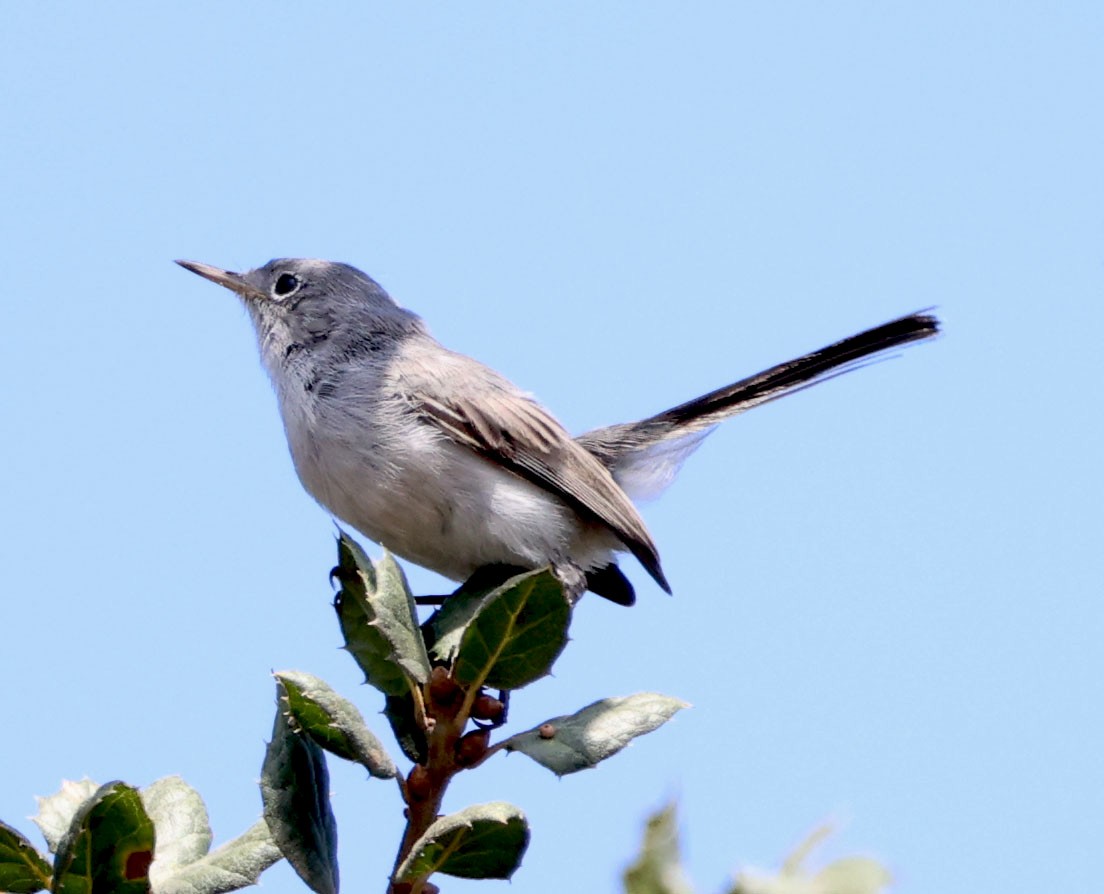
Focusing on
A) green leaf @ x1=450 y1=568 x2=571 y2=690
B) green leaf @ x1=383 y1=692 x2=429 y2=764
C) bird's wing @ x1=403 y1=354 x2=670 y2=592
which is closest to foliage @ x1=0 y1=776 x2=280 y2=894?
green leaf @ x1=383 y1=692 x2=429 y2=764

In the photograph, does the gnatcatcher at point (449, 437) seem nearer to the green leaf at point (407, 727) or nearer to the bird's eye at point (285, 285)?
the bird's eye at point (285, 285)

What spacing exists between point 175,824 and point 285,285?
366 cm

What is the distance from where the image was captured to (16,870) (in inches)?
79.8

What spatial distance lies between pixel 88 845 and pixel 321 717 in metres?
0.41

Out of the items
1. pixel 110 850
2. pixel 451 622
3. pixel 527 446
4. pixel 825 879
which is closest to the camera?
pixel 825 879

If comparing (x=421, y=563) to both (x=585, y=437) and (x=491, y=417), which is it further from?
(x=585, y=437)

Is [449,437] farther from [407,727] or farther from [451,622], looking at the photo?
[407,727]

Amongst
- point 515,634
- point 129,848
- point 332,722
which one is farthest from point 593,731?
point 129,848

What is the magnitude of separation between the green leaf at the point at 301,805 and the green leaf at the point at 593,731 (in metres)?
0.32

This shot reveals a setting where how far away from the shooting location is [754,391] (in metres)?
5.57

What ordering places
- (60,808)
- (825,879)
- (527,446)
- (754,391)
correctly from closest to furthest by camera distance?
(825,879) < (60,808) < (527,446) < (754,391)

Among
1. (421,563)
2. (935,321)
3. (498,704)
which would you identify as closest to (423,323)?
(421,563)

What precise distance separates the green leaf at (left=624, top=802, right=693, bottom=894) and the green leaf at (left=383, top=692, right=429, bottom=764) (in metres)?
1.66

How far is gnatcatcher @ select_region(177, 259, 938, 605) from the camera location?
14.8 ft
